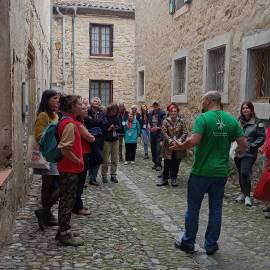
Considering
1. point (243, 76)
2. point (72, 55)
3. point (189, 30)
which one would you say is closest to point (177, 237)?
point (243, 76)

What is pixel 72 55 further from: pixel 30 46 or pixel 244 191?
pixel 244 191

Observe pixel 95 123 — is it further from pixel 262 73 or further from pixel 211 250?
pixel 211 250

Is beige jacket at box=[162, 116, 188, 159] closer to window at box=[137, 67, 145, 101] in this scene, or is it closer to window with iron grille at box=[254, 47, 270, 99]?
window with iron grille at box=[254, 47, 270, 99]

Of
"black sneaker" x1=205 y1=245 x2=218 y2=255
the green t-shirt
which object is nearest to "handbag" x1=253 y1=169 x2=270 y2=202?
the green t-shirt

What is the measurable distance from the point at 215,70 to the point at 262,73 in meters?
2.02

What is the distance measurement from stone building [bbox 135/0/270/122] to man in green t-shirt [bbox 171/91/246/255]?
289 cm

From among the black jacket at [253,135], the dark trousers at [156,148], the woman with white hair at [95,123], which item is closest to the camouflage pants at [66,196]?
the woman with white hair at [95,123]

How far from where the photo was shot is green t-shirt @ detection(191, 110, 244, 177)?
156 inches

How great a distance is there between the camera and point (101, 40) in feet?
71.6

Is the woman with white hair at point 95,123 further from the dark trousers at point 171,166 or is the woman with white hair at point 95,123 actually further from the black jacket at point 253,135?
the black jacket at point 253,135

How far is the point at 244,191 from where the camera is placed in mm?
6375

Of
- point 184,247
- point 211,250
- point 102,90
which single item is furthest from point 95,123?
point 102,90

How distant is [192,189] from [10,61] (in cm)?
234

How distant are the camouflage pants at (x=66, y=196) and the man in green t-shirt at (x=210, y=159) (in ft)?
3.78
